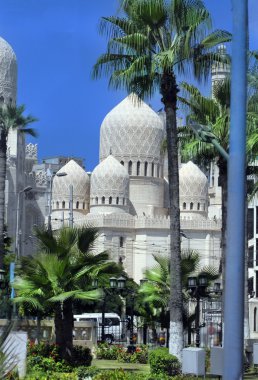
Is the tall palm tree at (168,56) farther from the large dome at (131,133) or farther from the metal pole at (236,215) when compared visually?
the large dome at (131,133)

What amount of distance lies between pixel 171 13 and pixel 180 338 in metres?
6.95

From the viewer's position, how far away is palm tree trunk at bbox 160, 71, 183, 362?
2164cm

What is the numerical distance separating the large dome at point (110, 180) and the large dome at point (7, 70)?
11084 millimetres

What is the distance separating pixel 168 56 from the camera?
21312 mm

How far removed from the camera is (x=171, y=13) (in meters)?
21.5

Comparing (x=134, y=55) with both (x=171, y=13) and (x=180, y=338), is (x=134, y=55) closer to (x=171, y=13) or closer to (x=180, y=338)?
(x=171, y=13)

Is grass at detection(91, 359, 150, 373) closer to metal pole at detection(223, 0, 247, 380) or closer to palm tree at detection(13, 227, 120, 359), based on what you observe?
palm tree at detection(13, 227, 120, 359)

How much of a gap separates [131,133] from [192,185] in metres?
9.32

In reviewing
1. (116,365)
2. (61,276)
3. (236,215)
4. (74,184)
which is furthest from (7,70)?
(236,215)

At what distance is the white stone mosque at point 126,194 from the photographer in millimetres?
96500

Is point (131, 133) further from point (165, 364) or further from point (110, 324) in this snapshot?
point (165, 364)

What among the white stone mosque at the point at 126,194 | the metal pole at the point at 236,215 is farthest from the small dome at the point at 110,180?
the metal pole at the point at 236,215

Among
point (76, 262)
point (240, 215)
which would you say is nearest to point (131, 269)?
point (76, 262)

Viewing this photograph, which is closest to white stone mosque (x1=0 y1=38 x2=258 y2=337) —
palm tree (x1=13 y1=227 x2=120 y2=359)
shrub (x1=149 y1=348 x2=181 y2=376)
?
palm tree (x1=13 y1=227 x2=120 y2=359)
